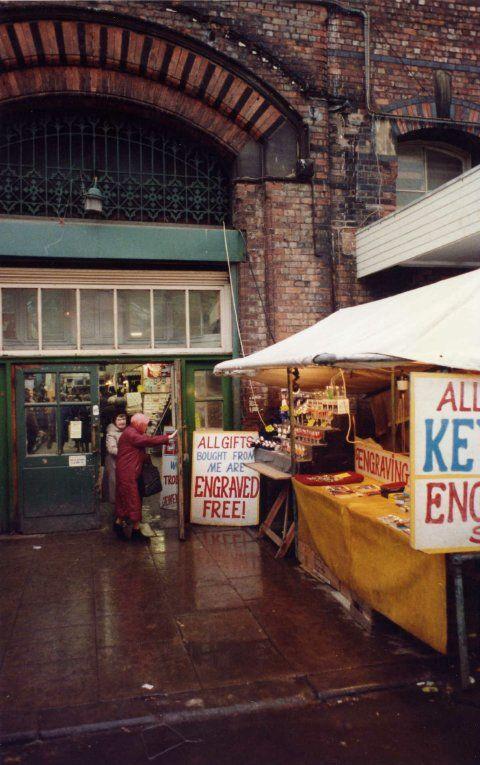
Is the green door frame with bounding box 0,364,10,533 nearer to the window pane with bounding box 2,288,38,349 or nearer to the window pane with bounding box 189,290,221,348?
the window pane with bounding box 2,288,38,349

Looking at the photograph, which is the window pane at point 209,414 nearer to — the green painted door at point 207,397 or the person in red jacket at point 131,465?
the green painted door at point 207,397

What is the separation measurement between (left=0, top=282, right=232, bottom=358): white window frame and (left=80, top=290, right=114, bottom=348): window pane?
59 mm

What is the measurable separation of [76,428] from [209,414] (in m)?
1.88

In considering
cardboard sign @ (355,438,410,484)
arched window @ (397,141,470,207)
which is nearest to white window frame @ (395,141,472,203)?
arched window @ (397,141,470,207)

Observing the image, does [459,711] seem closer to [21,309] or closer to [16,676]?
[16,676]

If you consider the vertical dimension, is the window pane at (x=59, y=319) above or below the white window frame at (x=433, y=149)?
below

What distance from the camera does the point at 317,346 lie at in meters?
5.39

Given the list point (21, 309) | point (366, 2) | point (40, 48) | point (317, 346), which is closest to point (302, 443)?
point (317, 346)

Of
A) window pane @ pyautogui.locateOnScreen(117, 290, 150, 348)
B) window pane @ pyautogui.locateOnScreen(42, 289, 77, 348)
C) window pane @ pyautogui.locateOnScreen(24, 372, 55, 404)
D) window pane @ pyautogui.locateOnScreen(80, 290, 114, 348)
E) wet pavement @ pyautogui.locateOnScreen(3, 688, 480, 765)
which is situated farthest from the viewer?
window pane @ pyautogui.locateOnScreen(117, 290, 150, 348)

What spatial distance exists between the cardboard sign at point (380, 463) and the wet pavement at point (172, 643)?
1.31m

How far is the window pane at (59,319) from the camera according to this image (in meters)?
7.93

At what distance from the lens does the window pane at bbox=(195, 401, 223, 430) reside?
8.41m

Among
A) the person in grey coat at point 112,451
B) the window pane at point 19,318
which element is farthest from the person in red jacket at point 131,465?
the window pane at point 19,318

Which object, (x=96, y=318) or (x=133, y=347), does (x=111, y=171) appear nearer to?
(x=96, y=318)
